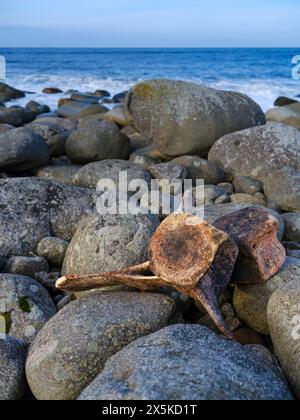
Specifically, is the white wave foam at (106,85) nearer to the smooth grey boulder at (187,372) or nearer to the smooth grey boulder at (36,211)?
the smooth grey boulder at (36,211)

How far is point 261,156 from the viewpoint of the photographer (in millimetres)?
6262

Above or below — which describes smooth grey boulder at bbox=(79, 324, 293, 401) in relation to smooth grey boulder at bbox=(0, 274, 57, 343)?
above

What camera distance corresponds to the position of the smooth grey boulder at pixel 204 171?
20.3ft

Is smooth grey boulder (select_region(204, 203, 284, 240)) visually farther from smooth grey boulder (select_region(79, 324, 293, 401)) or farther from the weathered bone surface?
smooth grey boulder (select_region(79, 324, 293, 401))

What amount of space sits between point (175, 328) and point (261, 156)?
13.4 feet

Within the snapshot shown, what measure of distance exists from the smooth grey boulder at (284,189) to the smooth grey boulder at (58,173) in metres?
2.28

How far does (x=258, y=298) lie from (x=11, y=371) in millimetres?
1505

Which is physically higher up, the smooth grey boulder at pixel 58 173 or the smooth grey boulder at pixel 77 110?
the smooth grey boulder at pixel 58 173

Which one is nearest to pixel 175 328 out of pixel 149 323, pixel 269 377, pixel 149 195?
pixel 149 323

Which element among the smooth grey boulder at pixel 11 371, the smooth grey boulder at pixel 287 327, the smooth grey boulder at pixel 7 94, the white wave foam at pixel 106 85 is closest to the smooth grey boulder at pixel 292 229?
the smooth grey boulder at pixel 287 327

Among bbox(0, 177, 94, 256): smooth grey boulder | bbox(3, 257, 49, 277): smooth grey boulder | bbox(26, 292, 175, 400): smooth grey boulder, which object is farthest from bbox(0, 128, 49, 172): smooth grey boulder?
bbox(26, 292, 175, 400): smooth grey boulder

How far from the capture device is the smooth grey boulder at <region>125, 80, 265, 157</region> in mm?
6824

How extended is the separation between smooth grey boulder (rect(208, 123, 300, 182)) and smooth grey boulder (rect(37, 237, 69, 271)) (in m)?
2.83

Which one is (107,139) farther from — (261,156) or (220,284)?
(220,284)
